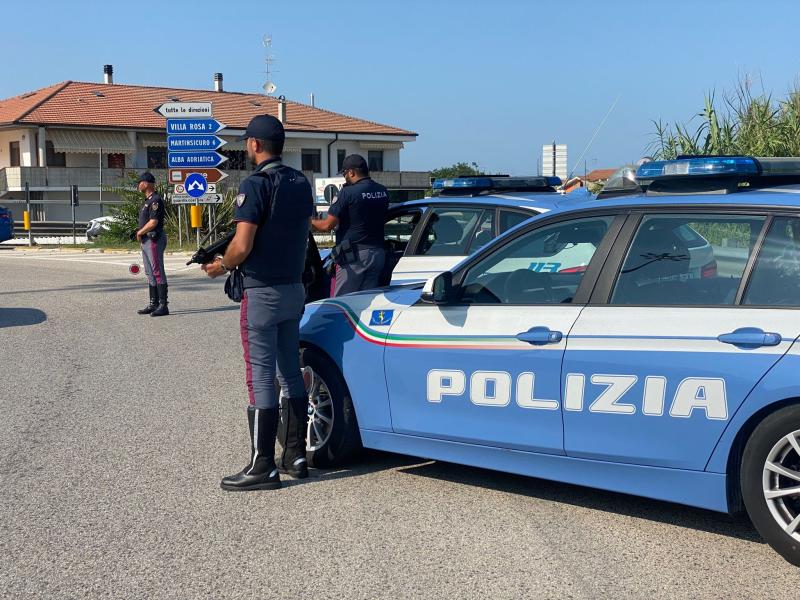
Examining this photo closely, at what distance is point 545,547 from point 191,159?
17.1 meters

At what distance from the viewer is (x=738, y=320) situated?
4.07 metres

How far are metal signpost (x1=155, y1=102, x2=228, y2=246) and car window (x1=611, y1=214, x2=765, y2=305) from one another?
16.3 metres

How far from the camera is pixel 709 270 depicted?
4.36 metres

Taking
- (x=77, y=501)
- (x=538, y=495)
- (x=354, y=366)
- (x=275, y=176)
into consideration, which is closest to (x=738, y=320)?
(x=538, y=495)

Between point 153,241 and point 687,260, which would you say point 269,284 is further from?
point 153,241

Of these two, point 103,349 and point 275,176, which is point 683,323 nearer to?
point 275,176

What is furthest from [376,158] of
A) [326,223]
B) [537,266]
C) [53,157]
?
[537,266]

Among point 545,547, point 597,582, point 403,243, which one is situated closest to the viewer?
point 597,582

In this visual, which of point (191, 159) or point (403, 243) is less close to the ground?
point (191, 159)

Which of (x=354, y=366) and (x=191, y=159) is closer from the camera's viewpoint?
(x=354, y=366)

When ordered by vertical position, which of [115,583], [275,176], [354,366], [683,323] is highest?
[275,176]

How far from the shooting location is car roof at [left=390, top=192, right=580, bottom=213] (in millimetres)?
8094

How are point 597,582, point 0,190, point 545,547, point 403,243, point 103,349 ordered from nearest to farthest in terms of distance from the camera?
point 597,582 → point 545,547 → point 403,243 → point 103,349 → point 0,190

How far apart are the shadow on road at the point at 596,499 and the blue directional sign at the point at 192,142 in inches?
605
